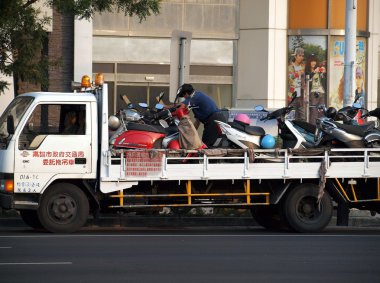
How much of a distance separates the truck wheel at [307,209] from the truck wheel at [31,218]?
3954 millimetres

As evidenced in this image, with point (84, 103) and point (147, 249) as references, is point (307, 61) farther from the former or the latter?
point (147, 249)

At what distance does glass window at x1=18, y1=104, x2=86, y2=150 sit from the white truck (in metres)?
0.02

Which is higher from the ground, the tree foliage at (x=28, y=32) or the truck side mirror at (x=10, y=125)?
the tree foliage at (x=28, y=32)

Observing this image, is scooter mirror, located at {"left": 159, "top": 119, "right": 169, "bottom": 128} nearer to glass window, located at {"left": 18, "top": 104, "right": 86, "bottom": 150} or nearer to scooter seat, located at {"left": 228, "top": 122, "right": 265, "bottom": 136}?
scooter seat, located at {"left": 228, "top": 122, "right": 265, "bottom": 136}

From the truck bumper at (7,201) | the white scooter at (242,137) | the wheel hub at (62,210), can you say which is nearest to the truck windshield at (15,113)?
the truck bumper at (7,201)

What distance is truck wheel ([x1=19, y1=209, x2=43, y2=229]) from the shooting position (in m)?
17.0

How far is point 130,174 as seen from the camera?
16.4 metres

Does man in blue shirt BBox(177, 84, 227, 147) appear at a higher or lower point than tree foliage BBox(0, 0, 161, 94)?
lower

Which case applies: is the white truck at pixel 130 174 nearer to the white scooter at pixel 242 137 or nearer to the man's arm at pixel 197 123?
the white scooter at pixel 242 137

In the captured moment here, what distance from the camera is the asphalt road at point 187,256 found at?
1140 cm

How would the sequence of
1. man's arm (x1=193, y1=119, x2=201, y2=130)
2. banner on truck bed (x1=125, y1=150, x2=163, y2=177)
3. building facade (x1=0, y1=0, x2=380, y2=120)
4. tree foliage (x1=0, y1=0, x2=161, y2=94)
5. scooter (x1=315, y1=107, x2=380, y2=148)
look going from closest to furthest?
1. banner on truck bed (x1=125, y1=150, x2=163, y2=177)
2. scooter (x1=315, y1=107, x2=380, y2=148)
3. man's arm (x1=193, y1=119, x2=201, y2=130)
4. tree foliage (x1=0, y1=0, x2=161, y2=94)
5. building facade (x1=0, y1=0, x2=380, y2=120)

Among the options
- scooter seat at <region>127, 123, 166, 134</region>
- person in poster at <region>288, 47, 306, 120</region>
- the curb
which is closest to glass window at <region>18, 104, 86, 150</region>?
scooter seat at <region>127, 123, 166, 134</region>

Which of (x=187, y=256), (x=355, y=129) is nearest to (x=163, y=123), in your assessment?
(x=355, y=129)

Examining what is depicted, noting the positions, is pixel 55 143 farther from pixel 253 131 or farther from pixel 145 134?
pixel 253 131
